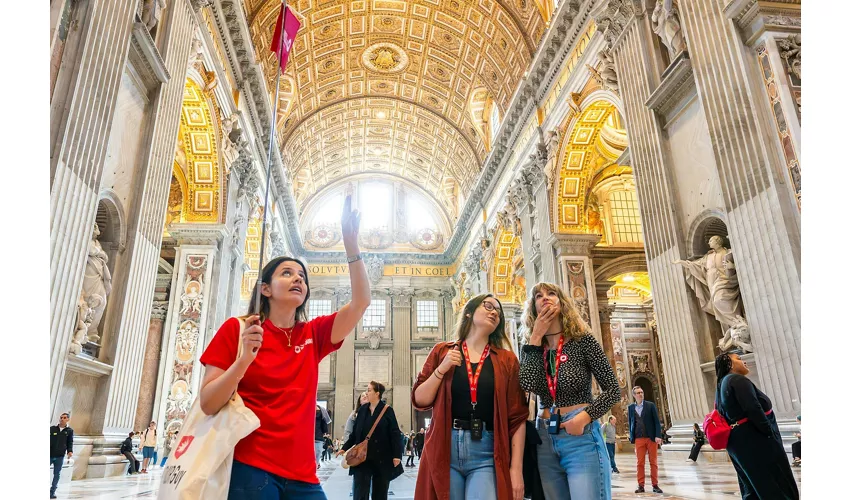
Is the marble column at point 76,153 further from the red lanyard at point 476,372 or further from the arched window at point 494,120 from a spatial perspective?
the arched window at point 494,120

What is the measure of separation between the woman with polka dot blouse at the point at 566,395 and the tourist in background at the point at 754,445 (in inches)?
44.0

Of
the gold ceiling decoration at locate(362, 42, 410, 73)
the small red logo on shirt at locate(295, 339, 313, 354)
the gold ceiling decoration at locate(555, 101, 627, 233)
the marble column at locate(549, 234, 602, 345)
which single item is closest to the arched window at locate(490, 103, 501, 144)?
the gold ceiling decoration at locate(362, 42, 410, 73)

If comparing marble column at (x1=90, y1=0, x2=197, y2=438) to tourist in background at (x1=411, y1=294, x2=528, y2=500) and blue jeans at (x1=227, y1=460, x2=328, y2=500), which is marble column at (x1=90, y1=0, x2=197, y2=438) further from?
blue jeans at (x1=227, y1=460, x2=328, y2=500)

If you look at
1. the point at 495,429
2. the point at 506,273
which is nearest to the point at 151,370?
the point at 495,429

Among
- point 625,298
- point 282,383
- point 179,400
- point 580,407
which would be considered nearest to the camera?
point 282,383

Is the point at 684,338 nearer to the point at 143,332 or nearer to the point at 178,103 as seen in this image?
the point at 143,332

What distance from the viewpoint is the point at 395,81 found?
21.0 metres

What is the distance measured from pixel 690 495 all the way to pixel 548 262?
9003mm

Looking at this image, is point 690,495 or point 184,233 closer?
point 690,495

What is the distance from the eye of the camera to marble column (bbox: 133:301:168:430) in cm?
1040

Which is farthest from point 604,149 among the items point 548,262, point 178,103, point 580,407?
point 580,407

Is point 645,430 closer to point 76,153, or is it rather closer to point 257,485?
point 257,485

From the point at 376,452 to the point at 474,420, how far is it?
2081 millimetres

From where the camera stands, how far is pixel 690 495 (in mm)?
4188
